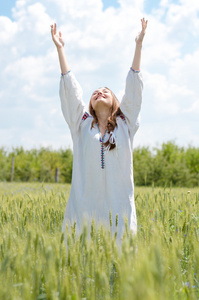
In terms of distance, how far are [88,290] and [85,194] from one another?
134cm

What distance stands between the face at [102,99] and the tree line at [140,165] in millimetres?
14348

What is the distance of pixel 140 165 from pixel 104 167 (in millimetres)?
16179

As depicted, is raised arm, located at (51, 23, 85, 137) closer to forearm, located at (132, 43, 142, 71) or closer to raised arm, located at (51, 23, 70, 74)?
raised arm, located at (51, 23, 70, 74)

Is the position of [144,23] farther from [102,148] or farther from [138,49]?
[102,148]

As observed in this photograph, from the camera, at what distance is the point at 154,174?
1859cm

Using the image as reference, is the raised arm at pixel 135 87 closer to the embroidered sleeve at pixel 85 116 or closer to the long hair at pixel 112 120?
the long hair at pixel 112 120

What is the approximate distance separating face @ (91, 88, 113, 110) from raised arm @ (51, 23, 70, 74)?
0.30 meters

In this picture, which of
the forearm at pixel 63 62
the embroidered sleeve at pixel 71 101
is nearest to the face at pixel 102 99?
the embroidered sleeve at pixel 71 101

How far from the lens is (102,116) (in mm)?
2703

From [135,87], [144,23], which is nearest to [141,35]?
[144,23]

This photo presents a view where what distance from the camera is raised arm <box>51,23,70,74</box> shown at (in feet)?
8.64

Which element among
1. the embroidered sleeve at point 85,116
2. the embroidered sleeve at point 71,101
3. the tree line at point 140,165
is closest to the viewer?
the embroidered sleeve at point 71,101

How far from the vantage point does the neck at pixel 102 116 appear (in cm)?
270

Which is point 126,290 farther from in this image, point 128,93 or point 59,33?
point 59,33
